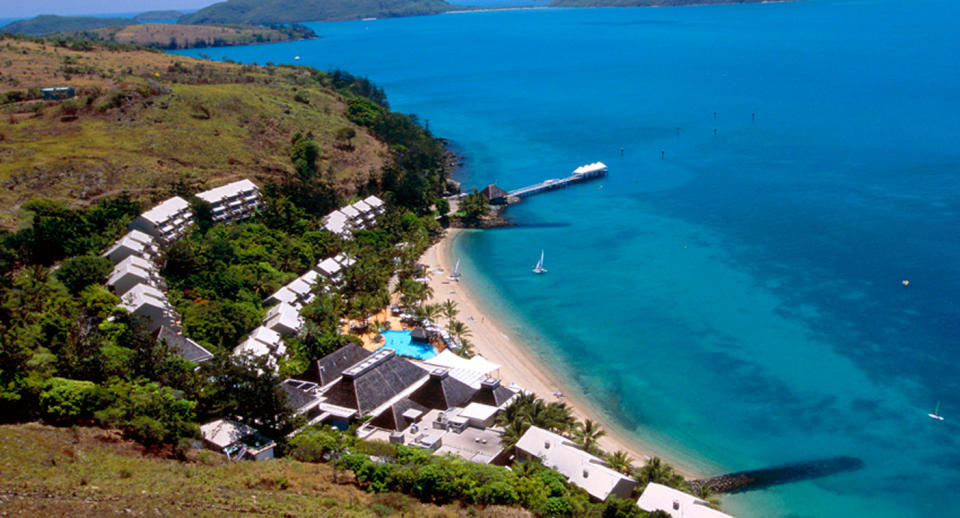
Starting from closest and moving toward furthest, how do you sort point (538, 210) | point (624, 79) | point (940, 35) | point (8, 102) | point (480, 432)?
point (480, 432) → point (8, 102) → point (538, 210) → point (624, 79) → point (940, 35)

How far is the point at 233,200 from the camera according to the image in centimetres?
5969

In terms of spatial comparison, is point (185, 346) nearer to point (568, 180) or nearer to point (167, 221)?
point (167, 221)

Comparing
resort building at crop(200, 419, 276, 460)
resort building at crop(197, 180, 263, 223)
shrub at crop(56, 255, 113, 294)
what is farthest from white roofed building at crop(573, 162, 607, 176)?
resort building at crop(200, 419, 276, 460)

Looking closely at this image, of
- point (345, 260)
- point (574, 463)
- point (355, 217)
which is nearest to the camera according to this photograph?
point (574, 463)

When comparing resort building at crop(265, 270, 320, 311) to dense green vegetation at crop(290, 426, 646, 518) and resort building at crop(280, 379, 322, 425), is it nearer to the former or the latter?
resort building at crop(280, 379, 322, 425)

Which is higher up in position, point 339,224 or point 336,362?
point 339,224

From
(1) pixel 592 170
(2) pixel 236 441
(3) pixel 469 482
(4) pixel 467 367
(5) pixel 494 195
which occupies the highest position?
(1) pixel 592 170

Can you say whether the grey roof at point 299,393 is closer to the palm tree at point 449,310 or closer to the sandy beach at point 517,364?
the sandy beach at point 517,364

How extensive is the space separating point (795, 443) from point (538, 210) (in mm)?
42992

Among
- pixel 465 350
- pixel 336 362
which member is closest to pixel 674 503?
pixel 465 350

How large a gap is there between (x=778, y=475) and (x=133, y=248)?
1644 inches

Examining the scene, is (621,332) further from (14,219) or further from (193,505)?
(14,219)

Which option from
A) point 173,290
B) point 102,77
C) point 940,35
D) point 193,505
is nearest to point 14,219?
point 173,290

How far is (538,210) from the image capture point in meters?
75.8
